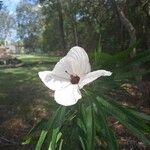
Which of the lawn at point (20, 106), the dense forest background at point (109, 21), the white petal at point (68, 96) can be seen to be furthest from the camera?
the dense forest background at point (109, 21)

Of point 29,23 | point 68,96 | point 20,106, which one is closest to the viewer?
point 68,96

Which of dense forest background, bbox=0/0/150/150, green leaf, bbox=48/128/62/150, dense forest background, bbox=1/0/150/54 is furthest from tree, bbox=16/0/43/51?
green leaf, bbox=48/128/62/150

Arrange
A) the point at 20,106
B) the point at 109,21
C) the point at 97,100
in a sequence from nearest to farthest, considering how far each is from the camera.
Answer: the point at 97,100 < the point at 20,106 < the point at 109,21

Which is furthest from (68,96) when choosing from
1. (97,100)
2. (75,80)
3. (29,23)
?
(29,23)

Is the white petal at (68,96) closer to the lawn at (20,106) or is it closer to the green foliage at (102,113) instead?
the green foliage at (102,113)

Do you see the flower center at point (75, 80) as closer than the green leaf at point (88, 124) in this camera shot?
Yes

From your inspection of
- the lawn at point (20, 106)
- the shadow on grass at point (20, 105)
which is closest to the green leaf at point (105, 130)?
the shadow on grass at point (20, 105)

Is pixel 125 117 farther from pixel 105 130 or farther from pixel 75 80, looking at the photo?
pixel 75 80
